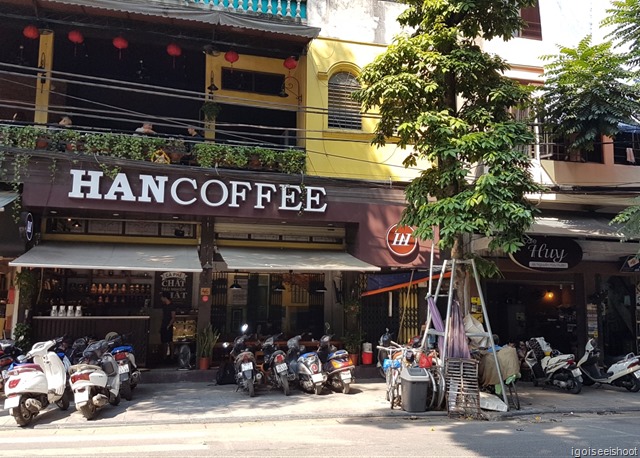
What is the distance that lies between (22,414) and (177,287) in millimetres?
6974

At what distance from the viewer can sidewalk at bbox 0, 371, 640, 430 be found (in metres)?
9.06

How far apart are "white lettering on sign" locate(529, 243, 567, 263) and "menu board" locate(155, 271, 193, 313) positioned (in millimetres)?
9999

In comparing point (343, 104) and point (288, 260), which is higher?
point (343, 104)

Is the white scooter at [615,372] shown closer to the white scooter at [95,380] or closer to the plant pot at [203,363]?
the plant pot at [203,363]

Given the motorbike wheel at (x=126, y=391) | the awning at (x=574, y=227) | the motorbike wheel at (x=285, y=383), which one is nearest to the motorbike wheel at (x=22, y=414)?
the motorbike wheel at (x=126, y=391)

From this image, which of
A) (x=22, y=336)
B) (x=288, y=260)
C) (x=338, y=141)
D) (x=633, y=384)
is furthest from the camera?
(x=338, y=141)

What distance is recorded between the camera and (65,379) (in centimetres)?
928

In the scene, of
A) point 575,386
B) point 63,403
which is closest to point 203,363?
point 63,403

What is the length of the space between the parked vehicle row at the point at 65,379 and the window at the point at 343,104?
8443mm

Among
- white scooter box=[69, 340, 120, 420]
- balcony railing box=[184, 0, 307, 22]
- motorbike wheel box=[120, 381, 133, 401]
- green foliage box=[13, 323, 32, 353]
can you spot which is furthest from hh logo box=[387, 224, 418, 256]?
green foliage box=[13, 323, 32, 353]

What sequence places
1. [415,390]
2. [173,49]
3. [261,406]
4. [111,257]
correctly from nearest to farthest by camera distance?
[415,390] < [261,406] < [111,257] < [173,49]

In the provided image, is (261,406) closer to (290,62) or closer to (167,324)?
(167,324)

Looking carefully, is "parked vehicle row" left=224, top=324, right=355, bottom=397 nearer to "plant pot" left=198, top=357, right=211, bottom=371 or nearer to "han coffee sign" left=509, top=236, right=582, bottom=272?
"plant pot" left=198, top=357, right=211, bottom=371

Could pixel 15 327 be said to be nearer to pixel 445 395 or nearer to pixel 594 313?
pixel 445 395
